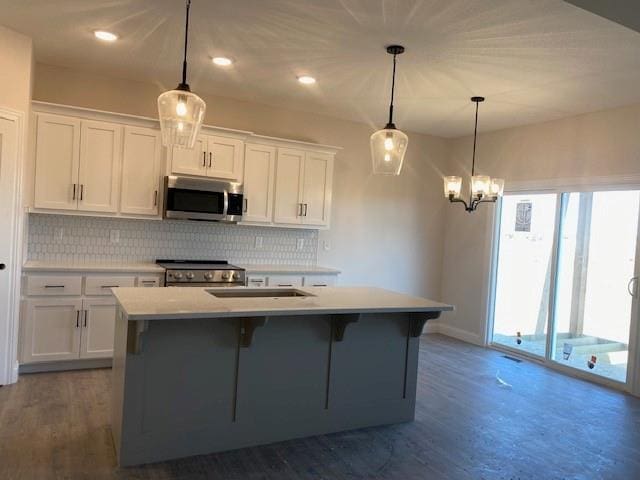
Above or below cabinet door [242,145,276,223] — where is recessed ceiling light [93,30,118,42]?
above

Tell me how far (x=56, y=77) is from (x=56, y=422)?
121 inches

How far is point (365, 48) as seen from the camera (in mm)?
3586

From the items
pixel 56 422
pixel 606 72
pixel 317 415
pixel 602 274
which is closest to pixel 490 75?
pixel 606 72

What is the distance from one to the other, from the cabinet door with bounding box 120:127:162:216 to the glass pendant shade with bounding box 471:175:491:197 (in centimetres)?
295

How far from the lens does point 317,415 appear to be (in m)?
3.28

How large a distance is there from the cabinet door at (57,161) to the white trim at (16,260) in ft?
1.19

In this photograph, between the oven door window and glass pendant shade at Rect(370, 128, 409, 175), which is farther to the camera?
the oven door window

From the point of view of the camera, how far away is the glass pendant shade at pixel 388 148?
3096 millimetres

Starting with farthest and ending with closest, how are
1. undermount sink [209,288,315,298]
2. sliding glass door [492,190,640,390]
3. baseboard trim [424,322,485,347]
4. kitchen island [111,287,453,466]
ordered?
baseboard trim [424,322,485,347], sliding glass door [492,190,640,390], undermount sink [209,288,315,298], kitchen island [111,287,453,466]

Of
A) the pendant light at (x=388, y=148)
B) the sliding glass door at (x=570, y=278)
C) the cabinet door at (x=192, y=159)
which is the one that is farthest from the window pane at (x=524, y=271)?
the cabinet door at (x=192, y=159)

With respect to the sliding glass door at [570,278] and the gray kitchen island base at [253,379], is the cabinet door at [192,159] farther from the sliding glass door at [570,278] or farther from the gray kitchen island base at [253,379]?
the sliding glass door at [570,278]

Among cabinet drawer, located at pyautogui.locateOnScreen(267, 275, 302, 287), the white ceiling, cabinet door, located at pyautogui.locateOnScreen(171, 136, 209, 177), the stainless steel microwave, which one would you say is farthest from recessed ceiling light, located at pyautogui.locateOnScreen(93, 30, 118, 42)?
cabinet drawer, located at pyautogui.locateOnScreen(267, 275, 302, 287)

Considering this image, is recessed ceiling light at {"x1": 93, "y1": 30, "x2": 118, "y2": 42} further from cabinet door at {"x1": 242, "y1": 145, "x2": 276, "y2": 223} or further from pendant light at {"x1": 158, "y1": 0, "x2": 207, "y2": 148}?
cabinet door at {"x1": 242, "y1": 145, "x2": 276, "y2": 223}

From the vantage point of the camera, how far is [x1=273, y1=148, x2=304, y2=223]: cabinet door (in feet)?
17.4
